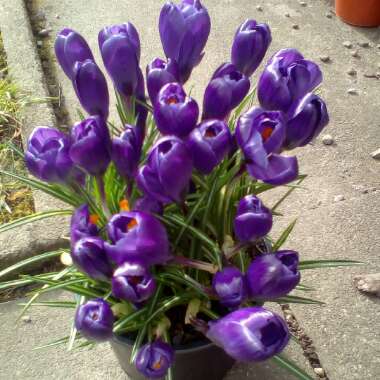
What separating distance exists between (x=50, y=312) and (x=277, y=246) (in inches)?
22.7

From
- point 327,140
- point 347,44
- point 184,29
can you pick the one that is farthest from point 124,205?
point 347,44

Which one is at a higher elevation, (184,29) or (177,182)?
(184,29)

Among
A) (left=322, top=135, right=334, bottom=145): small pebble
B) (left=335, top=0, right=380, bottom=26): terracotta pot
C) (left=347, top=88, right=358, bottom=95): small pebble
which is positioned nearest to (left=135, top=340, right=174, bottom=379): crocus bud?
(left=322, top=135, right=334, bottom=145): small pebble

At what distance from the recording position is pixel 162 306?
78 centimetres

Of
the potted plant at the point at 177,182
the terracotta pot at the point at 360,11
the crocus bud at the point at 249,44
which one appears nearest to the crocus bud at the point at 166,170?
the potted plant at the point at 177,182

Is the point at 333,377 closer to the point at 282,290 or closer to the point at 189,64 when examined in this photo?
the point at 282,290

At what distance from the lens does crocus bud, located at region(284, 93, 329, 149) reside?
0.66 metres

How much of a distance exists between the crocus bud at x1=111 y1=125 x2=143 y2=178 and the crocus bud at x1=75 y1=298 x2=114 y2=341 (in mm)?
162

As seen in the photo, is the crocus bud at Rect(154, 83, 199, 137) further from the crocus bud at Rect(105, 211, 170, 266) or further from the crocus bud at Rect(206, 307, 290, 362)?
the crocus bud at Rect(206, 307, 290, 362)

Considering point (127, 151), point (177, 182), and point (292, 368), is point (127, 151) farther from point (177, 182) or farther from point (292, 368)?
point (292, 368)

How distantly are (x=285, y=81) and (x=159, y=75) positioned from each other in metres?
0.16

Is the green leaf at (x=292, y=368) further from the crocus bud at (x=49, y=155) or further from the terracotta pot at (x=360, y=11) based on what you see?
the terracotta pot at (x=360, y=11)

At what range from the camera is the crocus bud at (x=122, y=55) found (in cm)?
70

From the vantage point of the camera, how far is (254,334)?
59 cm
